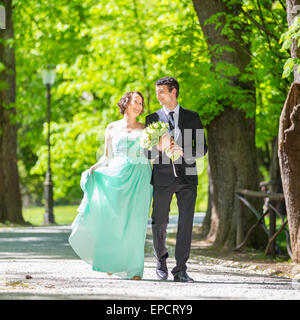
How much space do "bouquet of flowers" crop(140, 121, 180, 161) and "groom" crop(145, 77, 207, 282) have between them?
7 cm

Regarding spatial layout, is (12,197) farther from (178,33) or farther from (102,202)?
(102,202)

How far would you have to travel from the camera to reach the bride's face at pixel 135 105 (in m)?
9.19

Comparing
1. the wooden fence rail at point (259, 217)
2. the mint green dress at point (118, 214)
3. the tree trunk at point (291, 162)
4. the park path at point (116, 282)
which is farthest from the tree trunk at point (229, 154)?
the mint green dress at point (118, 214)

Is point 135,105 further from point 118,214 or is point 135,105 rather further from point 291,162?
point 291,162

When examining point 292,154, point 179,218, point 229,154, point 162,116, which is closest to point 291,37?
point 162,116

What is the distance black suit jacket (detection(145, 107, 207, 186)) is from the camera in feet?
28.9

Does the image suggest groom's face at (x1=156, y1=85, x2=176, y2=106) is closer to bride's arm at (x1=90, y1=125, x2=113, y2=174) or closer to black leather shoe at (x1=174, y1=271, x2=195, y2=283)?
bride's arm at (x1=90, y1=125, x2=113, y2=174)

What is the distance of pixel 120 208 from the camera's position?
9133 mm

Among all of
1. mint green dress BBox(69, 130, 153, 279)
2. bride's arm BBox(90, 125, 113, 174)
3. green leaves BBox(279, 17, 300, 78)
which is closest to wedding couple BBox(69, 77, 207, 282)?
mint green dress BBox(69, 130, 153, 279)

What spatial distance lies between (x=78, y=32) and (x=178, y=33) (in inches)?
401

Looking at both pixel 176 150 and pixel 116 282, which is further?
pixel 176 150

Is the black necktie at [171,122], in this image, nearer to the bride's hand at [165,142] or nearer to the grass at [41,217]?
the bride's hand at [165,142]

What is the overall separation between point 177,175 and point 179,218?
1.70 feet

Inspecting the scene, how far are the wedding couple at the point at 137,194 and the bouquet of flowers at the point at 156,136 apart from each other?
0.20 ft
